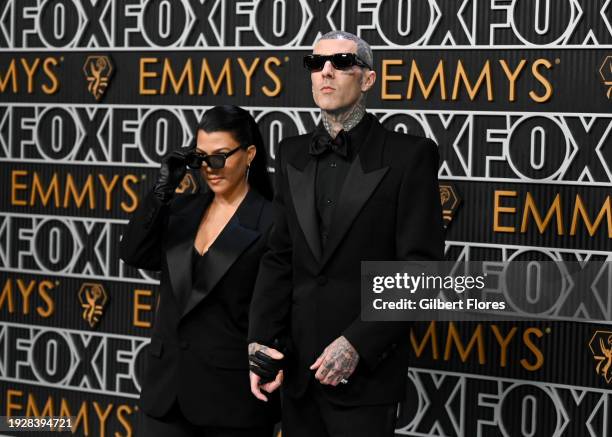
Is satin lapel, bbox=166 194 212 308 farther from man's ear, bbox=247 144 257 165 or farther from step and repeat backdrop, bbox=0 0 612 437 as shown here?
step and repeat backdrop, bbox=0 0 612 437

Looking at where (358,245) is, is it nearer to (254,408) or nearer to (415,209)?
(415,209)

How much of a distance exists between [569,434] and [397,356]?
129cm

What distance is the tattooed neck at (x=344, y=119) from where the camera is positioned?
3.69 meters

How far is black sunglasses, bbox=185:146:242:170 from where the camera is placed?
4000 mm

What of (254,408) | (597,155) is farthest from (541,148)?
(254,408)

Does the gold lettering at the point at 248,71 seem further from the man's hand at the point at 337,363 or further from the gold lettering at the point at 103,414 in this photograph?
the man's hand at the point at 337,363

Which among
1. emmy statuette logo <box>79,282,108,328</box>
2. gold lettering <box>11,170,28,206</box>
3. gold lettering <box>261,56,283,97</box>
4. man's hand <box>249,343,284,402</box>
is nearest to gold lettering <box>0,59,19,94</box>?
gold lettering <box>11,170,28,206</box>

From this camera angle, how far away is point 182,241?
4090 mm

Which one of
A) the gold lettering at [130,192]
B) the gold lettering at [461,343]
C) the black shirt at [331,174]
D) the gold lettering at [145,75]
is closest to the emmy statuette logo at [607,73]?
the gold lettering at [461,343]

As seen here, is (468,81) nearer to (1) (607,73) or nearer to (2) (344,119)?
(1) (607,73)

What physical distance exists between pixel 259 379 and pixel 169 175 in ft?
2.91

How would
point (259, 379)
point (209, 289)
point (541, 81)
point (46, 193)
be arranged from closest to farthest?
point (259, 379) < point (209, 289) < point (541, 81) < point (46, 193)

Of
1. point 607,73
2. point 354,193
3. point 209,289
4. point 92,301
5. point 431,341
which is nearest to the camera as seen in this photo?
point 354,193

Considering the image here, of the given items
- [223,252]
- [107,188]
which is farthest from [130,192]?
[223,252]
